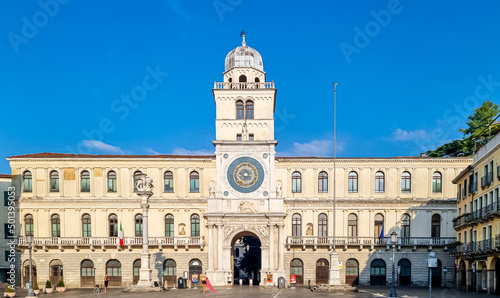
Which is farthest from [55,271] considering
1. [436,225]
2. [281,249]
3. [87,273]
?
[436,225]

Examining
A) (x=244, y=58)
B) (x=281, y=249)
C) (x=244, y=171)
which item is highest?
(x=244, y=58)

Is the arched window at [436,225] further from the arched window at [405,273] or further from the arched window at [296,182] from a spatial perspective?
the arched window at [296,182]

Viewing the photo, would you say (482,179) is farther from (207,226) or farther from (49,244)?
→ (49,244)

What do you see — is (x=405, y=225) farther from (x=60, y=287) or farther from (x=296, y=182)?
(x=60, y=287)

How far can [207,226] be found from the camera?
55.2 meters

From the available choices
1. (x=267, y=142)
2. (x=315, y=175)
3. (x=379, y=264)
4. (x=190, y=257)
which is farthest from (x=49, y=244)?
(x=379, y=264)

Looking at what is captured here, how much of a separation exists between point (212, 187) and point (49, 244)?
750 inches

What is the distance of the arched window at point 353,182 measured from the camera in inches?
2292

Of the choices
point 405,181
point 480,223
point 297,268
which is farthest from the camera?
point 405,181

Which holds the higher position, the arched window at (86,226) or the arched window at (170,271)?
the arched window at (86,226)

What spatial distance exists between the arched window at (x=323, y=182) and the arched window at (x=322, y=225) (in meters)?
2.86

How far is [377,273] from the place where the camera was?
186ft

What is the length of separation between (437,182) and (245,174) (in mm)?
21790

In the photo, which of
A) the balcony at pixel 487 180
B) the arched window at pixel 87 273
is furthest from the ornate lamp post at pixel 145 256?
the balcony at pixel 487 180
